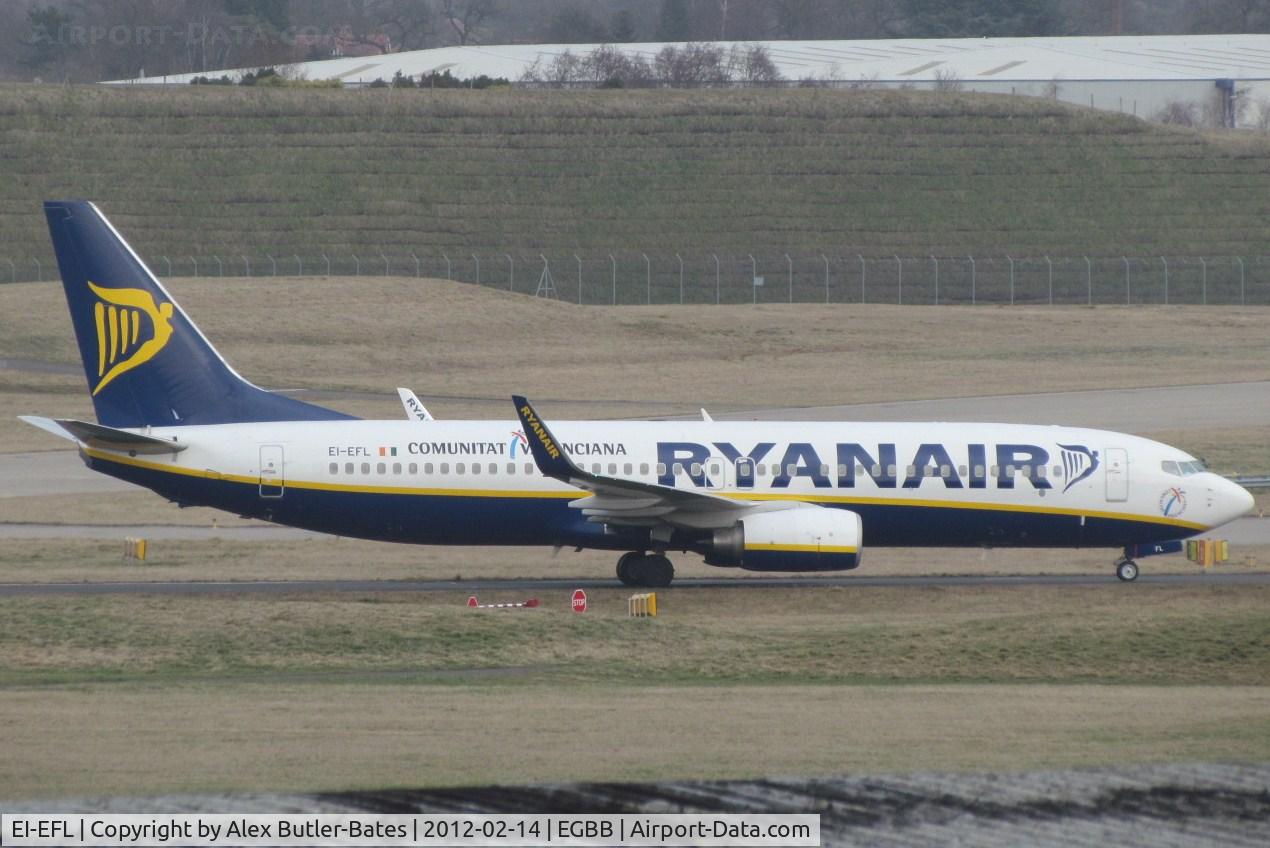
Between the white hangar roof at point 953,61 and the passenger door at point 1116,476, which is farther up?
Answer: the white hangar roof at point 953,61

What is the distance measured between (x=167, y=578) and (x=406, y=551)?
264 inches

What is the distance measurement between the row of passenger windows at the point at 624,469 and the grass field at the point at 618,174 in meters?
67.6

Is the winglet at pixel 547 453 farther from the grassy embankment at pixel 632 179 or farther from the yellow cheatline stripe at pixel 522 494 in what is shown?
the grassy embankment at pixel 632 179

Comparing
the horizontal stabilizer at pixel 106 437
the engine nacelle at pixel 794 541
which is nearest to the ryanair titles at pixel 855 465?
the engine nacelle at pixel 794 541

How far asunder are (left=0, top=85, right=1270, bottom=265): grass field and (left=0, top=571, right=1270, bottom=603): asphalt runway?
66861 mm

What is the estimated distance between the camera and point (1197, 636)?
26.0 meters

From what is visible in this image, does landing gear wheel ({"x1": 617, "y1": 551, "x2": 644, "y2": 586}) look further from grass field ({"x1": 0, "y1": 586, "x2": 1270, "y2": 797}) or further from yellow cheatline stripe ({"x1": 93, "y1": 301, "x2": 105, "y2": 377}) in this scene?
yellow cheatline stripe ({"x1": 93, "y1": 301, "x2": 105, "y2": 377})

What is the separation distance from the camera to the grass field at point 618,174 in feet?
344

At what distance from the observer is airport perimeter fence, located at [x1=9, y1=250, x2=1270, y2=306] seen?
98312 millimetres

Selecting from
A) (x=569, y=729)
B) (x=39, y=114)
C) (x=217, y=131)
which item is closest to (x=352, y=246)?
(x=217, y=131)

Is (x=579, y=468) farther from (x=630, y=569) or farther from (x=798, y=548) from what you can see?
(x=798, y=548)

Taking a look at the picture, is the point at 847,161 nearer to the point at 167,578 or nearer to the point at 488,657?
the point at 167,578

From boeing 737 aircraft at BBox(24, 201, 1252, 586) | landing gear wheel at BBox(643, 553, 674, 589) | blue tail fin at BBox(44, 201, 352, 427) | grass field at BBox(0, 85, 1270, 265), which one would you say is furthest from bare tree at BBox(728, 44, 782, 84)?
blue tail fin at BBox(44, 201, 352, 427)

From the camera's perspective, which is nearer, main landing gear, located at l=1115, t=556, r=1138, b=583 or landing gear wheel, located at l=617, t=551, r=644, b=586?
landing gear wheel, located at l=617, t=551, r=644, b=586
